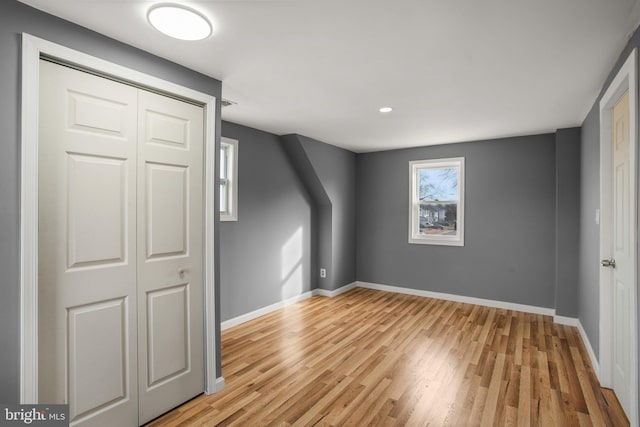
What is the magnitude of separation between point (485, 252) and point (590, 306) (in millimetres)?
1656

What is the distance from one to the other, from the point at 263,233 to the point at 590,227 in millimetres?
3569

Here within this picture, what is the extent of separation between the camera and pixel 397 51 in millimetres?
2115

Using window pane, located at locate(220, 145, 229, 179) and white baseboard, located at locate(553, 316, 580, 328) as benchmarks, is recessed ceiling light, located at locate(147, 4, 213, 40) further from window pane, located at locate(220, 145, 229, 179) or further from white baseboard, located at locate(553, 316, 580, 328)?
white baseboard, located at locate(553, 316, 580, 328)

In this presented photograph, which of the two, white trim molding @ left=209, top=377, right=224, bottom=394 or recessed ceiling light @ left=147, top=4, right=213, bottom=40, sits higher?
recessed ceiling light @ left=147, top=4, right=213, bottom=40

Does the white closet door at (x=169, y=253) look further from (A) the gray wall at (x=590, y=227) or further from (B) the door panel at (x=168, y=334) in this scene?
(A) the gray wall at (x=590, y=227)

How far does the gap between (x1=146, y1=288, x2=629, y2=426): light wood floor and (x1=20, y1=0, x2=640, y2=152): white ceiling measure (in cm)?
240

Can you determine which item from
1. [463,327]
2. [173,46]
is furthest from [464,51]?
[463,327]

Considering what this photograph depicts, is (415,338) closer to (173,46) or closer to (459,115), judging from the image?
(459,115)

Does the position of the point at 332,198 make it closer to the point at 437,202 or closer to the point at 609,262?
the point at 437,202

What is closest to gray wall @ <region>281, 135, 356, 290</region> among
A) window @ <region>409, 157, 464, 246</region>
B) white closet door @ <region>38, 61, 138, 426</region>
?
Result: window @ <region>409, 157, 464, 246</region>

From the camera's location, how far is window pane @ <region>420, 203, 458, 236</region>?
201 inches

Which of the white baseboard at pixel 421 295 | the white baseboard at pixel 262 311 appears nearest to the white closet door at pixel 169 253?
the white baseboard at pixel 421 295

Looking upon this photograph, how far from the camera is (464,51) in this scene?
2107mm

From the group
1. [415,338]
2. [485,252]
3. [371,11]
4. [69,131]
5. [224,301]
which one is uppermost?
[371,11]
